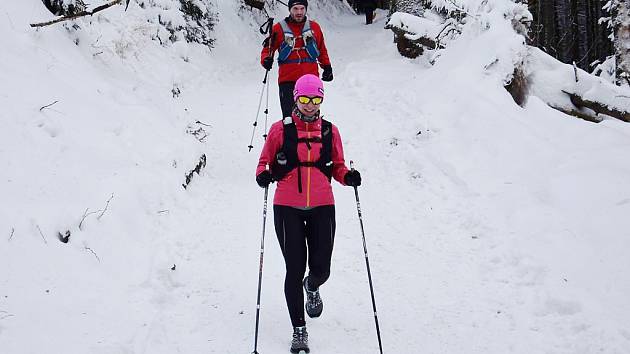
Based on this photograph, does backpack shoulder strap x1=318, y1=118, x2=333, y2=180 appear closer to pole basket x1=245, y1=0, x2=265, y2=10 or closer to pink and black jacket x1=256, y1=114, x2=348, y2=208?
pink and black jacket x1=256, y1=114, x2=348, y2=208

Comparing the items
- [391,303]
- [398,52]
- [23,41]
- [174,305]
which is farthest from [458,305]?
[398,52]

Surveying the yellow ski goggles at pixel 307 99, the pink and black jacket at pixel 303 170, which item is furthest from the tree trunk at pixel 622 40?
the yellow ski goggles at pixel 307 99

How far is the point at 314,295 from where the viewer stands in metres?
5.18

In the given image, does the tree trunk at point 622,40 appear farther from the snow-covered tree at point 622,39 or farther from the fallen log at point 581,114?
the fallen log at point 581,114

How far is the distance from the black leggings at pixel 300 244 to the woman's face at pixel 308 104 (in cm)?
86

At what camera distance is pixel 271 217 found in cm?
802

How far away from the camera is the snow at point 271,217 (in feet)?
16.4

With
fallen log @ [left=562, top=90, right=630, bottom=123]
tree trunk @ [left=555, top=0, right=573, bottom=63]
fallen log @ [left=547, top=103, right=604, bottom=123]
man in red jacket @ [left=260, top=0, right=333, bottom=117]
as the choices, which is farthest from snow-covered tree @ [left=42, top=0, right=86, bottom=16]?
tree trunk @ [left=555, top=0, right=573, bottom=63]

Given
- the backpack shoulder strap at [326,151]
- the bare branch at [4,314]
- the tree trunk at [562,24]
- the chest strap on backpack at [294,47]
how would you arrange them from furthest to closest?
1. the tree trunk at [562,24]
2. the chest strap on backpack at [294,47]
3. the backpack shoulder strap at [326,151]
4. the bare branch at [4,314]

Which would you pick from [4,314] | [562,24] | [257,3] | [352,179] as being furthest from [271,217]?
[562,24]

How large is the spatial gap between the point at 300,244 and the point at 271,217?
323 centimetres

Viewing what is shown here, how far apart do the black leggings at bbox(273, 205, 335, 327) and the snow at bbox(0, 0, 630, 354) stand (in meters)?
0.51

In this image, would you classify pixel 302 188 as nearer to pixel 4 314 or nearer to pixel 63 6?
pixel 4 314

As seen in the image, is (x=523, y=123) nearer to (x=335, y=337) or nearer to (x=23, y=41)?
(x=335, y=337)
